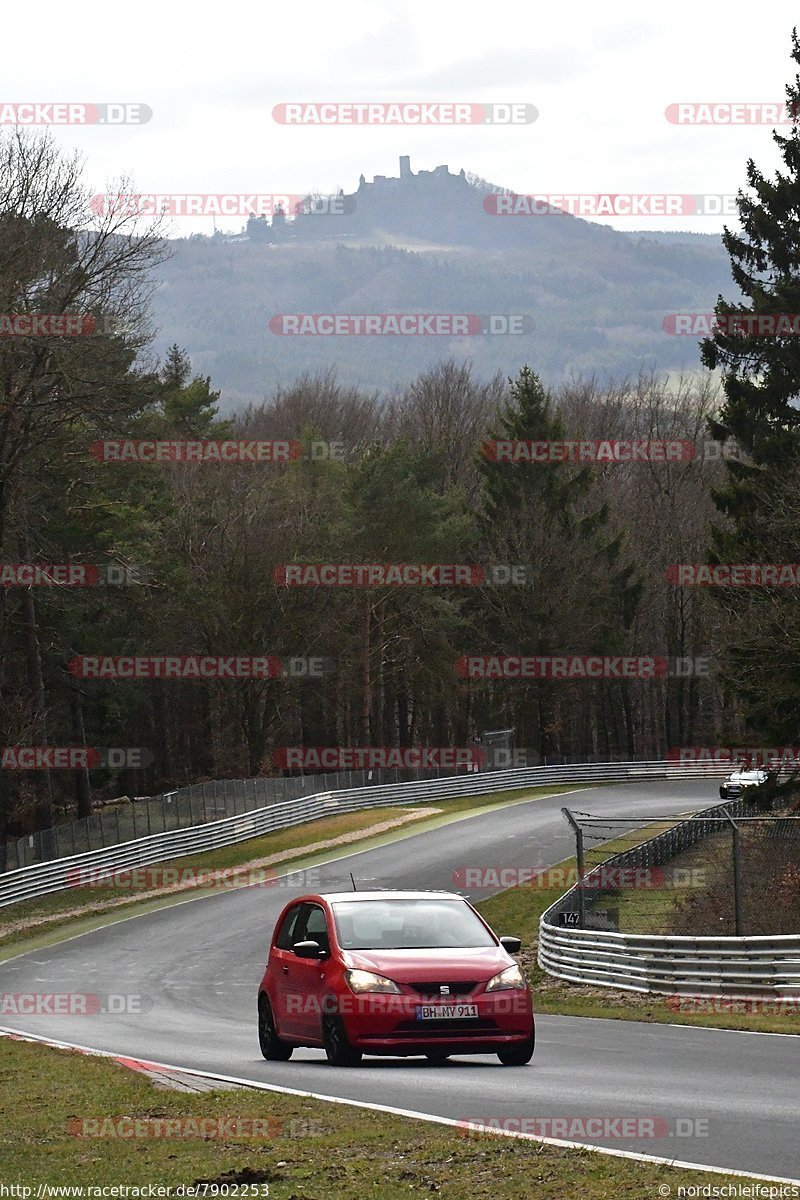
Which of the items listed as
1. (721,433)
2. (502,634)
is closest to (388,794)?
(502,634)

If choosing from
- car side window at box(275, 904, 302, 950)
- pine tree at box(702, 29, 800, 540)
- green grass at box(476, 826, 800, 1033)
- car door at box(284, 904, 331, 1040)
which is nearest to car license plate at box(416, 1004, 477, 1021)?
car door at box(284, 904, 331, 1040)

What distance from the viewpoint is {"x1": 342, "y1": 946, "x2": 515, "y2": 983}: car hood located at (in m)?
13.3

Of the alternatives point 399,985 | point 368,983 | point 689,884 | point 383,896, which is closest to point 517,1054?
point 399,985

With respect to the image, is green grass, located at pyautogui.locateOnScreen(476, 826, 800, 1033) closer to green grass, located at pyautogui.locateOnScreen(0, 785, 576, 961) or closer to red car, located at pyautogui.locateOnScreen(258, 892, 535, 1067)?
red car, located at pyautogui.locateOnScreen(258, 892, 535, 1067)

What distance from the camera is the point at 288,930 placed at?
15320 millimetres

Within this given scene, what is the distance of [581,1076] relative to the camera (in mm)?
12672

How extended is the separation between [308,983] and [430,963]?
122cm

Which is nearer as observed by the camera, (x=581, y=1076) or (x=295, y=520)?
(x=581, y=1076)

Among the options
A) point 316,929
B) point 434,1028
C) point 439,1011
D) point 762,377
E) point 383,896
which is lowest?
point 434,1028

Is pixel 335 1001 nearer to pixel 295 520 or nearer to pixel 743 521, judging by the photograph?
pixel 743 521

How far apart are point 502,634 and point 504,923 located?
42.1 metres

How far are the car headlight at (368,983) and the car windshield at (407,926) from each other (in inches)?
21.9

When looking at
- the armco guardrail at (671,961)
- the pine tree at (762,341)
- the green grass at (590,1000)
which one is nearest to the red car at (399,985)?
the green grass at (590,1000)

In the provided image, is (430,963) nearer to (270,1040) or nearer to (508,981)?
(508,981)
